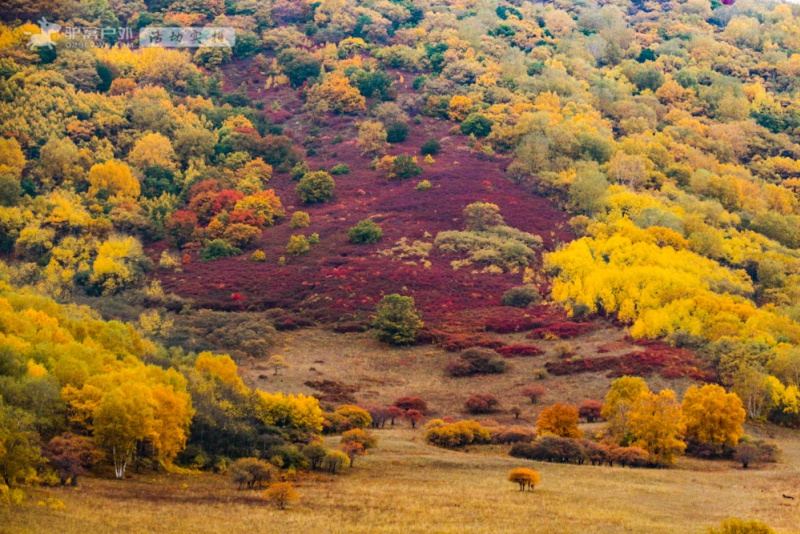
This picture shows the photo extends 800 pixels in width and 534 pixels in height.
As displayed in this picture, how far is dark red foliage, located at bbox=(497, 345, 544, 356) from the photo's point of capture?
7519 centimetres

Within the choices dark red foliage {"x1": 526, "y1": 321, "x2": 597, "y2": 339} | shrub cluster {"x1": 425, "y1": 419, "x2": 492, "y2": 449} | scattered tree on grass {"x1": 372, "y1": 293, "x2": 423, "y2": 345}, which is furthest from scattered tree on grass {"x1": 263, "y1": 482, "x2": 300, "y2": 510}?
dark red foliage {"x1": 526, "y1": 321, "x2": 597, "y2": 339}

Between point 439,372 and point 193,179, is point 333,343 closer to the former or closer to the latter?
point 439,372

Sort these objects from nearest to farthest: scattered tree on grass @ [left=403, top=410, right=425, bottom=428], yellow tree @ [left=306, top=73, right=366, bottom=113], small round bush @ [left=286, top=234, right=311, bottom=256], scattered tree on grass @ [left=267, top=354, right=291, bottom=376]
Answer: scattered tree on grass @ [left=403, top=410, right=425, bottom=428] → scattered tree on grass @ [left=267, top=354, right=291, bottom=376] → small round bush @ [left=286, top=234, right=311, bottom=256] → yellow tree @ [left=306, top=73, right=366, bottom=113]

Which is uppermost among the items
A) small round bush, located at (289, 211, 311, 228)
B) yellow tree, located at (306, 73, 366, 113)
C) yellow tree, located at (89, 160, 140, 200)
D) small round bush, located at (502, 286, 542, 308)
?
yellow tree, located at (306, 73, 366, 113)

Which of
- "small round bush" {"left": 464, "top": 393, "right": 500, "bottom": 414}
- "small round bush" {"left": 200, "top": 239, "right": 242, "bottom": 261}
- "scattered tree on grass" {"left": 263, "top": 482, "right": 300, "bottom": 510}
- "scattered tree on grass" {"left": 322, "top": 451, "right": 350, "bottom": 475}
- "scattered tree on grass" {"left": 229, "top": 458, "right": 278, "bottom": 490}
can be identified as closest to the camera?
"scattered tree on grass" {"left": 263, "top": 482, "right": 300, "bottom": 510}

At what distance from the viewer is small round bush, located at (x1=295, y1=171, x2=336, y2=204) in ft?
362

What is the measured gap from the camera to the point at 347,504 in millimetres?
38562

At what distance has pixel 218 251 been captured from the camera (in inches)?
3873

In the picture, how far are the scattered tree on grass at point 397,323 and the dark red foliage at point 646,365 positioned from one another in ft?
40.7

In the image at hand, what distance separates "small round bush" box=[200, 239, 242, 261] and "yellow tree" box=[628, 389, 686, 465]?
5443cm

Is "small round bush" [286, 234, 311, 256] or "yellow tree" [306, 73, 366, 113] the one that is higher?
"yellow tree" [306, 73, 366, 113]

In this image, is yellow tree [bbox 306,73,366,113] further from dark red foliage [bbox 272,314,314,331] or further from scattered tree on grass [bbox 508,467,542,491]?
scattered tree on grass [bbox 508,467,542,491]

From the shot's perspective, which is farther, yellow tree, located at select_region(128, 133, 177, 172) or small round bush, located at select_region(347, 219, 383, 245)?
yellow tree, located at select_region(128, 133, 177, 172)

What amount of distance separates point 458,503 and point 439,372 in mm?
33548
